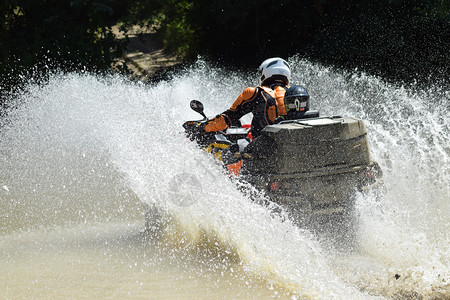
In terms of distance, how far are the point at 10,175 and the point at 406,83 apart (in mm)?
10514

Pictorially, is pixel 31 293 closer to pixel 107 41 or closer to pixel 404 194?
pixel 404 194

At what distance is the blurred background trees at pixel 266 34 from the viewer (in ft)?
52.8

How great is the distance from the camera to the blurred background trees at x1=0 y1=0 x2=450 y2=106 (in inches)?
634

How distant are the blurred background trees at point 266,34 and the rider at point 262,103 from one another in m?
9.97

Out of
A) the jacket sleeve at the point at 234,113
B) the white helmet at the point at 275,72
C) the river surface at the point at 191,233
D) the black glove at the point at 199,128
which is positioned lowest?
the river surface at the point at 191,233

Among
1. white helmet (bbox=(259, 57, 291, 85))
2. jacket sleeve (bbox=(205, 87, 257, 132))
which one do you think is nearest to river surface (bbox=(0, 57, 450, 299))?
jacket sleeve (bbox=(205, 87, 257, 132))

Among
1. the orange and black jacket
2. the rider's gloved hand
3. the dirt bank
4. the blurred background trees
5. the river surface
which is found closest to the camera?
the river surface

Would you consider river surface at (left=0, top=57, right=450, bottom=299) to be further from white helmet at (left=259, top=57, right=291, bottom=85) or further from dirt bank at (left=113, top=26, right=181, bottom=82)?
dirt bank at (left=113, top=26, right=181, bottom=82)

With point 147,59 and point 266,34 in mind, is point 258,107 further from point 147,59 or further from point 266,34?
point 147,59

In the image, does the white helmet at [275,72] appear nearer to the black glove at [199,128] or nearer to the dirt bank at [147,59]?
the black glove at [199,128]

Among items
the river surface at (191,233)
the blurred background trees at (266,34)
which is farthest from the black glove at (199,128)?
the blurred background trees at (266,34)

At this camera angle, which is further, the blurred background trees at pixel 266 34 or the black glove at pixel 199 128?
the blurred background trees at pixel 266 34

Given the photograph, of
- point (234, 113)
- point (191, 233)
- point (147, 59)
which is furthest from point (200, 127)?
point (147, 59)

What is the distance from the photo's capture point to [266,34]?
840 inches
